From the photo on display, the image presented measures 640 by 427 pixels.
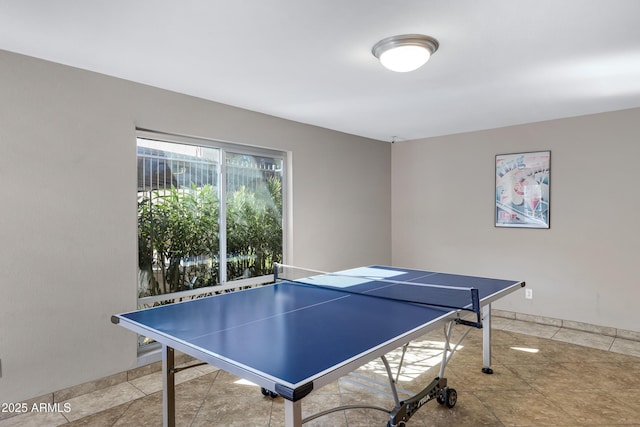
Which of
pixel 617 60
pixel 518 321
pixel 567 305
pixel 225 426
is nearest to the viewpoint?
pixel 225 426

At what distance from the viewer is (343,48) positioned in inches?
94.3

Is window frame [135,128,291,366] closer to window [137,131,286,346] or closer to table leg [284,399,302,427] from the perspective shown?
window [137,131,286,346]

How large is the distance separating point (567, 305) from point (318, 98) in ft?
11.6

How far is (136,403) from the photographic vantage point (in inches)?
106

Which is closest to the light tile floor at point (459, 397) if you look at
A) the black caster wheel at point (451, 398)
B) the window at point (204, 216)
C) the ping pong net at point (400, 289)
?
the black caster wheel at point (451, 398)

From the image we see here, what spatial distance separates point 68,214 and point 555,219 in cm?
473

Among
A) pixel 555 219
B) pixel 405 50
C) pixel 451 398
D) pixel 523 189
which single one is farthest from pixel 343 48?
pixel 555 219

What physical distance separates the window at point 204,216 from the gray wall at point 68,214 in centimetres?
20

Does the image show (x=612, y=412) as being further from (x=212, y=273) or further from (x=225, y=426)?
(x=212, y=273)

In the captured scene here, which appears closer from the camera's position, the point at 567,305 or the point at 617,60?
the point at 617,60

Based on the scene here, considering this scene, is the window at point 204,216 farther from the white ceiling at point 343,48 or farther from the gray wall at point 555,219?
the gray wall at point 555,219

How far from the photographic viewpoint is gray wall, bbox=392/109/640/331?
3975 mm

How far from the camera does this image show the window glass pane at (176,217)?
10.6 ft

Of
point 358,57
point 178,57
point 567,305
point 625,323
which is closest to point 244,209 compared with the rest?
point 178,57
